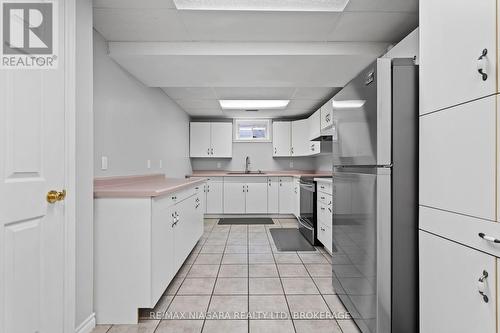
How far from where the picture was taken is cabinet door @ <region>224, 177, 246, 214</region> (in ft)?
17.3

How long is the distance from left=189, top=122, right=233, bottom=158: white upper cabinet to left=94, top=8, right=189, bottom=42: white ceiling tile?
10.4 ft

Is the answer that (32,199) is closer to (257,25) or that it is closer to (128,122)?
(128,122)

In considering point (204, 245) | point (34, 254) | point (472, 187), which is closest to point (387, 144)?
point (472, 187)

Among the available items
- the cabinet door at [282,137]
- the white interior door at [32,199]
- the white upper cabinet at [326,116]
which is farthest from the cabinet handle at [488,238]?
the cabinet door at [282,137]

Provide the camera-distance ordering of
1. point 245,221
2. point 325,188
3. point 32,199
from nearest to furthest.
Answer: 1. point 32,199
2. point 325,188
3. point 245,221

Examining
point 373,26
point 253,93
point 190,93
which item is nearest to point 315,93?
point 253,93

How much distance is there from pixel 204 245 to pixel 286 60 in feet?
8.38

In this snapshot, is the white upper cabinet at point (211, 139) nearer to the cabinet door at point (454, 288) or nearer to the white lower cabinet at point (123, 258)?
the white lower cabinet at point (123, 258)

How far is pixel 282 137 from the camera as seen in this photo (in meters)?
5.66

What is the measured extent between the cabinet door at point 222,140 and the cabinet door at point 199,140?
5.2 inches

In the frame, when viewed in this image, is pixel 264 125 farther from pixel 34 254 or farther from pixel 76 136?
pixel 34 254

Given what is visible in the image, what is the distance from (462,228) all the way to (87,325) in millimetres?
2156

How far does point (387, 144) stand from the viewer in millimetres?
1402

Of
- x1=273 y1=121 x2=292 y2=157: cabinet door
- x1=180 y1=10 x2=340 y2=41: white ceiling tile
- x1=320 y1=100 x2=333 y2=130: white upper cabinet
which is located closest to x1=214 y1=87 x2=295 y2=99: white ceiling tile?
x1=320 y1=100 x2=333 y2=130: white upper cabinet
